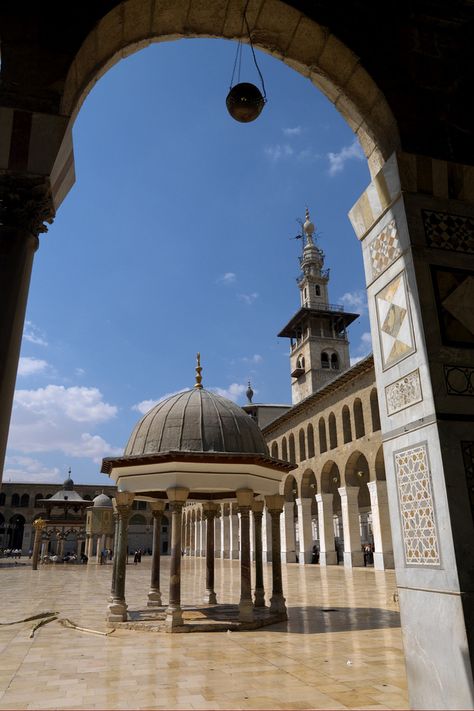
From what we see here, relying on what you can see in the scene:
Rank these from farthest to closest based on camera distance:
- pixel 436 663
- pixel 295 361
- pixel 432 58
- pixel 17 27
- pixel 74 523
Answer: pixel 295 361
pixel 74 523
pixel 432 58
pixel 17 27
pixel 436 663

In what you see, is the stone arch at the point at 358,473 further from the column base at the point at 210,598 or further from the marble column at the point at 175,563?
the marble column at the point at 175,563

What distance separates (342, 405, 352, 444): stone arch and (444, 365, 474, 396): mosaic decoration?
72.6ft

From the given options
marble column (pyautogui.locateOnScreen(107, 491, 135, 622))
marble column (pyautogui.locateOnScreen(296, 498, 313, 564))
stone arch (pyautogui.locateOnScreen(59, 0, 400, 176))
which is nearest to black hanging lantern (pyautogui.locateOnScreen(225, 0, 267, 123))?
stone arch (pyautogui.locateOnScreen(59, 0, 400, 176))

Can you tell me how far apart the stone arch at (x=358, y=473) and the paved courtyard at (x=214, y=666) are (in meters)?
14.9

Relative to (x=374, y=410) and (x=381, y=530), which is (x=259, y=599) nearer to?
(x=381, y=530)

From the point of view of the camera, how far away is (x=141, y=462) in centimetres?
876

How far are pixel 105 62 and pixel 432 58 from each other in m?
2.60

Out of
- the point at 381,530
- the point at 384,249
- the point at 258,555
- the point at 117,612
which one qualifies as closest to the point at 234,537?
the point at 381,530

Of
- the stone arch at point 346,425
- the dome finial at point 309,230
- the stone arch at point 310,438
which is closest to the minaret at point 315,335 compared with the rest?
the dome finial at point 309,230

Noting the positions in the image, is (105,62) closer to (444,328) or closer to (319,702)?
(444,328)

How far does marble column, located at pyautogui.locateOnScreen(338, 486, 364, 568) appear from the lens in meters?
23.2

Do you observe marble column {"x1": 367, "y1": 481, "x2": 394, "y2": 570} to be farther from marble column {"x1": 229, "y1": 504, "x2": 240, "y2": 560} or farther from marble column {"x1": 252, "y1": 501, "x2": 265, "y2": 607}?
marble column {"x1": 229, "y1": 504, "x2": 240, "y2": 560}

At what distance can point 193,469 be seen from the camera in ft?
28.2

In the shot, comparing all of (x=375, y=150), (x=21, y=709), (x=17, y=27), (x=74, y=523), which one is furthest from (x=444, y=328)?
(x=74, y=523)
